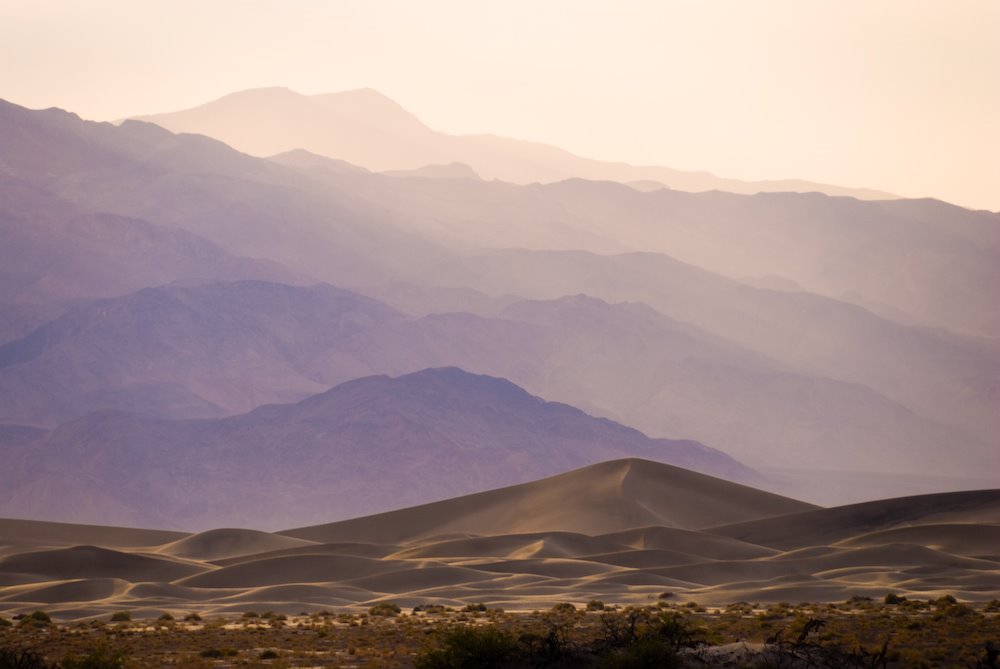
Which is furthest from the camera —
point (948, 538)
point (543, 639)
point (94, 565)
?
point (948, 538)

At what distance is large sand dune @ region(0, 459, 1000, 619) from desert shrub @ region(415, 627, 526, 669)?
21091 millimetres

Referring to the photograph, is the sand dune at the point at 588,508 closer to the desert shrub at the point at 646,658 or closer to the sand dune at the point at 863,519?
the sand dune at the point at 863,519

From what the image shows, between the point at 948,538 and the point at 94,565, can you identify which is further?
the point at 948,538

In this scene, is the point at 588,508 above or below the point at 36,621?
above

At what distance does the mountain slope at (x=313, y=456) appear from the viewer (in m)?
157

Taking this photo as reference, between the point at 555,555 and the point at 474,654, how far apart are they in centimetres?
4513

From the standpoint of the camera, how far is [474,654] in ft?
78.2

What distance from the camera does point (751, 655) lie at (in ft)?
78.6

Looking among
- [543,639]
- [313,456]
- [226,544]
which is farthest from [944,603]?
[313,456]

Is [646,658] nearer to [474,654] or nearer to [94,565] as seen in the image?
[474,654]

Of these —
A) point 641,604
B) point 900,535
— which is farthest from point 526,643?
point 900,535

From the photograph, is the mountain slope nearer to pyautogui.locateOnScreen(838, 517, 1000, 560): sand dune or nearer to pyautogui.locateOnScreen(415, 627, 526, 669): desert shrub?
pyautogui.locateOnScreen(838, 517, 1000, 560): sand dune

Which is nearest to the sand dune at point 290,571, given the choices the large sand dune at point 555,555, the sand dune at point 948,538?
the large sand dune at point 555,555

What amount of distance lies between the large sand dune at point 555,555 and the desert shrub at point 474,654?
69.2 feet
